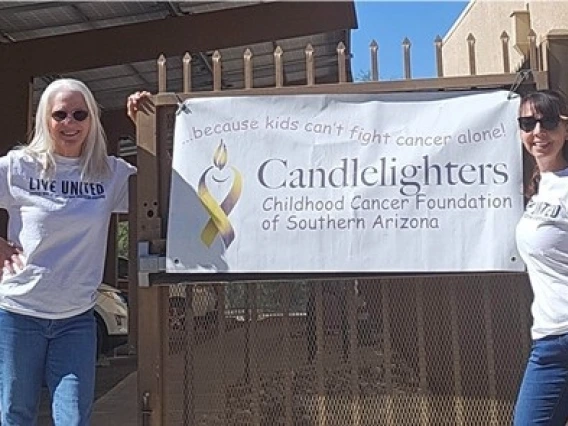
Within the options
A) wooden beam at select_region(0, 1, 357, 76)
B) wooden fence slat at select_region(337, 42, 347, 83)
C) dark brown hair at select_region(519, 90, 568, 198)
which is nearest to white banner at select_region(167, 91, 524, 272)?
wooden fence slat at select_region(337, 42, 347, 83)

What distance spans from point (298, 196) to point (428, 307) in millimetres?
852

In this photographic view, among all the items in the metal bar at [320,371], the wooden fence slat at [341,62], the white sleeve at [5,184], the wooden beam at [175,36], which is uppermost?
the wooden beam at [175,36]

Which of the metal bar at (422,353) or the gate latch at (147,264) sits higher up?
the gate latch at (147,264)

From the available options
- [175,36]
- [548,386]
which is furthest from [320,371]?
[175,36]

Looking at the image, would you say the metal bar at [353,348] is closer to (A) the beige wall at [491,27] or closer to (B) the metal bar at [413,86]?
(B) the metal bar at [413,86]

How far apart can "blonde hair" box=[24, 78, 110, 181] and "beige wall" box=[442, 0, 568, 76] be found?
507cm

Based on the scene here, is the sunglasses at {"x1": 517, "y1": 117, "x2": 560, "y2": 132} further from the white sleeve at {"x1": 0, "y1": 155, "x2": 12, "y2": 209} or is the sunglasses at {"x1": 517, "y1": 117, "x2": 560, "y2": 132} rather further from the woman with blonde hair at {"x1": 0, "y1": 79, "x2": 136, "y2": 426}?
the white sleeve at {"x1": 0, "y1": 155, "x2": 12, "y2": 209}

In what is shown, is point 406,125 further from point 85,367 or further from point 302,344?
point 85,367

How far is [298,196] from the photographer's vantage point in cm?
379

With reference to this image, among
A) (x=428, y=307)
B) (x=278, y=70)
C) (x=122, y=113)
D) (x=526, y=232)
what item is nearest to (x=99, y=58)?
(x=122, y=113)

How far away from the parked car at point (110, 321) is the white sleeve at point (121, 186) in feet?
24.1

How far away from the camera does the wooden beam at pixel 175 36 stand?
370 inches

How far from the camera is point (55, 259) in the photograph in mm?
3043

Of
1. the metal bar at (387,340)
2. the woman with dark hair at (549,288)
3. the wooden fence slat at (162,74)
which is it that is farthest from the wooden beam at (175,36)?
the woman with dark hair at (549,288)
